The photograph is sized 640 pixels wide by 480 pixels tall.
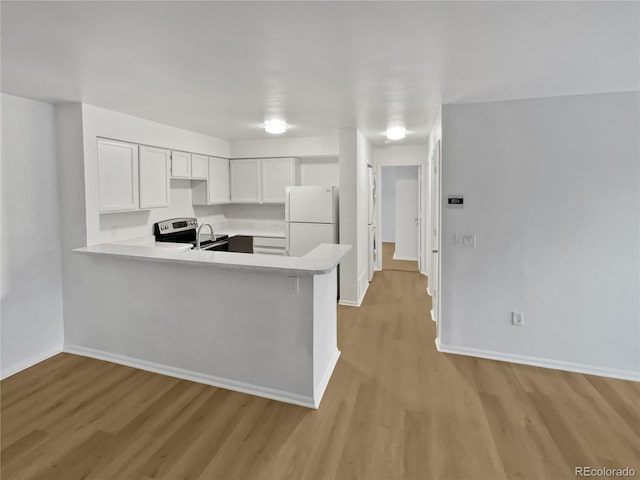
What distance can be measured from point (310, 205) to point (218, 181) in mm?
1478

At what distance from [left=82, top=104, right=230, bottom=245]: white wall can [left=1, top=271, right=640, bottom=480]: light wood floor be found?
1.36 m

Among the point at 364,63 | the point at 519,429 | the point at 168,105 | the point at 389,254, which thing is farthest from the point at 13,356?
the point at 389,254

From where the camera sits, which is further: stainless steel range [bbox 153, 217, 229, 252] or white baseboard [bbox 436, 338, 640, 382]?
stainless steel range [bbox 153, 217, 229, 252]

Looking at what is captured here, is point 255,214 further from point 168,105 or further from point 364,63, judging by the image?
point 364,63

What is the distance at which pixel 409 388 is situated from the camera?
2.77 metres

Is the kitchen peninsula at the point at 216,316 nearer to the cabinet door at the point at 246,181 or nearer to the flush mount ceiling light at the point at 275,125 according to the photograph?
the flush mount ceiling light at the point at 275,125

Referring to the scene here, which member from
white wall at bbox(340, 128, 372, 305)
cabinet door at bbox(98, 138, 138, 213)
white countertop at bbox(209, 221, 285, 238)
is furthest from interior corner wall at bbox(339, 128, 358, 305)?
cabinet door at bbox(98, 138, 138, 213)

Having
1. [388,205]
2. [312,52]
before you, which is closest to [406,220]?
[388,205]

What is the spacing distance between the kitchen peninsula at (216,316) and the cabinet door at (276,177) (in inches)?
92.9

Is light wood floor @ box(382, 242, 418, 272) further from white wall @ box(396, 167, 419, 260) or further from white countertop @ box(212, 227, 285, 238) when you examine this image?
white countertop @ box(212, 227, 285, 238)

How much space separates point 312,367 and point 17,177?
2.89 meters

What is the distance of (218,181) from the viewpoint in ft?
17.0

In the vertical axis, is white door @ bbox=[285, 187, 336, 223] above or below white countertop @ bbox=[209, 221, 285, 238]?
above

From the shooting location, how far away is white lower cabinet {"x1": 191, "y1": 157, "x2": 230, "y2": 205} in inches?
195
